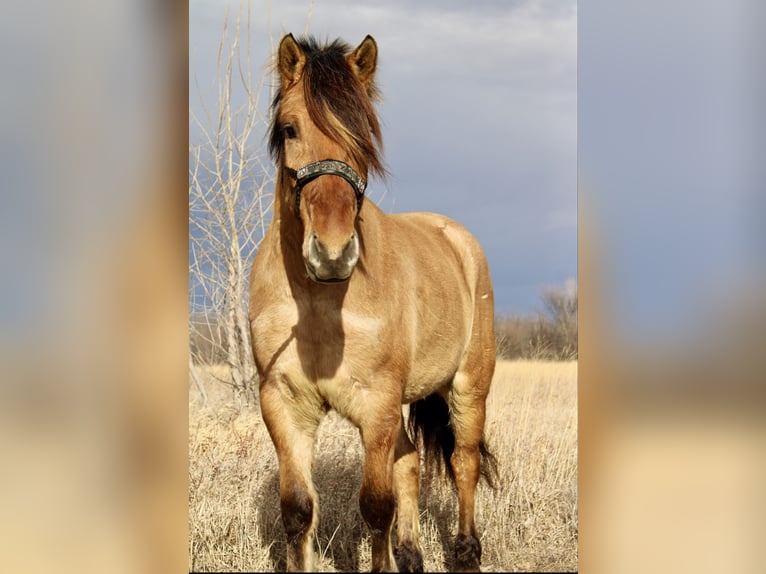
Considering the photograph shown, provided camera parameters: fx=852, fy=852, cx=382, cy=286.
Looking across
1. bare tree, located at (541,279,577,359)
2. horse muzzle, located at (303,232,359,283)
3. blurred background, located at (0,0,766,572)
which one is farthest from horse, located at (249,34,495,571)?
bare tree, located at (541,279,577,359)

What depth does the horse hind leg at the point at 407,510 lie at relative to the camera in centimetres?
418

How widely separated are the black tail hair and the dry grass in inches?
4.8

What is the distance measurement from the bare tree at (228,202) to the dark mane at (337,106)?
77 centimetres

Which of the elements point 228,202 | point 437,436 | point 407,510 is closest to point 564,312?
point 437,436

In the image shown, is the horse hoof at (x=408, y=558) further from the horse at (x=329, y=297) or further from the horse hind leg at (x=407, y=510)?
the horse at (x=329, y=297)

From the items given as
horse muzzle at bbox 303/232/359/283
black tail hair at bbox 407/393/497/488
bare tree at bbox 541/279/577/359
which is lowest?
black tail hair at bbox 407/393/497/488

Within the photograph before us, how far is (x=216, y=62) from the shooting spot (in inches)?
164

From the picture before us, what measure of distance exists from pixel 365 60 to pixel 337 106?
1.09 feet

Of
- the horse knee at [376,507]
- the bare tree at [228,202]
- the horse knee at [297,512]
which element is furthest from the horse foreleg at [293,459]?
the bare tree at [228,202]

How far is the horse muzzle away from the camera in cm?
304

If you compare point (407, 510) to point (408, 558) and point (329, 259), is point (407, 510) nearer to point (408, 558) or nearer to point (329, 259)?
point (408, 558)

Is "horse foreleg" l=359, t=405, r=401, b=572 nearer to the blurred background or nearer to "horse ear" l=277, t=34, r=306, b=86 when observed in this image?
the blurred background

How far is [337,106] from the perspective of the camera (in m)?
3.32

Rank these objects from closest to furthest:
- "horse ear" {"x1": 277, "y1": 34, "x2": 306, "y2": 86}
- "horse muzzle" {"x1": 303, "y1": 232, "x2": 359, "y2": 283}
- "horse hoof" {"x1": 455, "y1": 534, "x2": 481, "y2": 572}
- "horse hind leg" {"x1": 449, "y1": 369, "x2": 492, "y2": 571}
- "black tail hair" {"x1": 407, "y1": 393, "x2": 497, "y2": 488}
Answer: "horse muzzle" {"x1": 303, "y1": 232, "x2": 359, "y2": 283} < "horse ear" {"x1": 277, "y1": 34, "x2": 306, "y2": 86} < "horse hoof" {"x1": 455, "y1": 534, "x2": 481, "y2": 572} < "horse hind leg" {"x1": 449, "y1": 369, "x2": 492, "y2": 571} < "black tail hair" {"x1": 407, "y1": 393, "x2": 497, "y2": 488}
